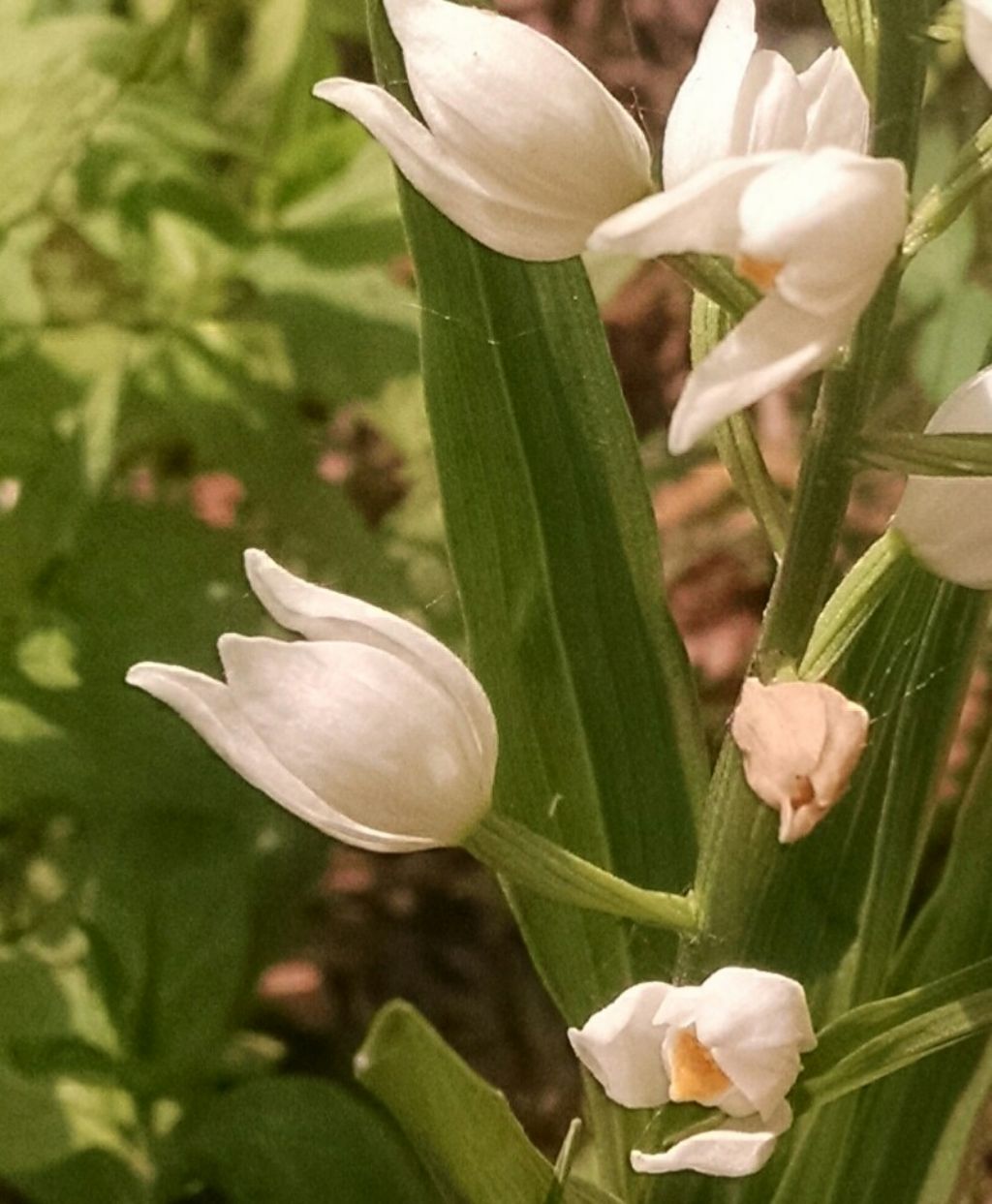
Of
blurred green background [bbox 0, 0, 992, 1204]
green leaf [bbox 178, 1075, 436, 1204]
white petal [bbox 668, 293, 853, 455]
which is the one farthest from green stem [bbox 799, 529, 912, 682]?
green leaf [bbox 178, 1075, 436, 1204]

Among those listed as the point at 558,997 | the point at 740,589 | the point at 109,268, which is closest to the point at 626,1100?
the point at 558,997

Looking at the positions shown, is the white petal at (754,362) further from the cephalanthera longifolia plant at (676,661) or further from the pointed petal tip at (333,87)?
the pointed petal tip at (333,87)

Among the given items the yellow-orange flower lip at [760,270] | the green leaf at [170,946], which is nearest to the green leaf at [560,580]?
the yellow-orange flower lip at [760,270]

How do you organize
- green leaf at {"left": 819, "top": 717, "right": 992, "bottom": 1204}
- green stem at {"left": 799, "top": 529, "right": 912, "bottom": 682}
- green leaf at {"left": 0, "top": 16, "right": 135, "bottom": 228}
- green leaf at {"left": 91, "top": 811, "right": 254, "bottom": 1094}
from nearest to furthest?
green stem at {"left": 799, "top": 529, "right": 912, "bottom": 682}
green leaf at {"left": 819, "top": 717, "right": 992, "bottom": 1204}
green leaf at {"left": 0, "top": 16, "right": 135, "bottom": 228}
green leaf at {"left": 91, "top": 811, "right": 254, "bottom": 1094}

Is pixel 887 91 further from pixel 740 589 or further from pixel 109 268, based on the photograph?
pixel 740 589

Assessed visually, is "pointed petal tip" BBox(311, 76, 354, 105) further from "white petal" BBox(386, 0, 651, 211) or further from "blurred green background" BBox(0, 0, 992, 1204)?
"blurred green background" BBox(0, 0, 992, 1204)

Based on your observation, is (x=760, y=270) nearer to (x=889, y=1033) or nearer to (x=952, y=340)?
(x=889, y=1033)
